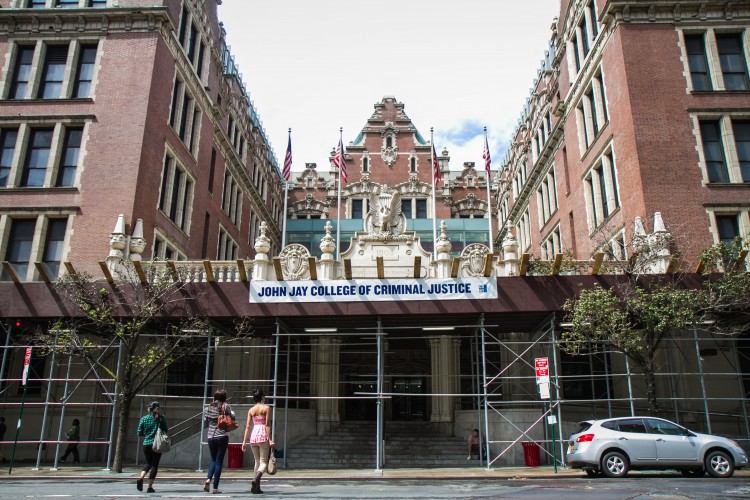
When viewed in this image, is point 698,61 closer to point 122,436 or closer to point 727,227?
point 727,227

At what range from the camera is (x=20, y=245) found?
2545 cm

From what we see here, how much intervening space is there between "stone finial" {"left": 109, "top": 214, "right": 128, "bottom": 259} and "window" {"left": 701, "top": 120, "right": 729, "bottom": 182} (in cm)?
2303

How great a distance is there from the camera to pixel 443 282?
65.5 feet

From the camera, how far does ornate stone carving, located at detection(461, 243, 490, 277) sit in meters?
21.6

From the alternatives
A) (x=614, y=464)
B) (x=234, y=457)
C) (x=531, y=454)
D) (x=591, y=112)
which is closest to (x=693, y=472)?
(x=614, y=464)

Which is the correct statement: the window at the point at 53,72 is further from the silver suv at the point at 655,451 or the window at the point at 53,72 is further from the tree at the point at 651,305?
the silver suv at the point at 655,451

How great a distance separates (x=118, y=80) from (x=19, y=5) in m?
6.29

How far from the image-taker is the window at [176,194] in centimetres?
2834

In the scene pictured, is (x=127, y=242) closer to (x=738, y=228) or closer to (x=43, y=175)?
(x=43, y=175)

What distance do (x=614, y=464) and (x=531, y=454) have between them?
210 inches

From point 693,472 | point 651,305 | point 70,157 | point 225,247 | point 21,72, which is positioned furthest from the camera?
point 225,247

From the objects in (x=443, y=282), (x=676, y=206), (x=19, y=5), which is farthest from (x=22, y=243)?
(x=676, y=206)

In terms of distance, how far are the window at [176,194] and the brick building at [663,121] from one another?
19.0m

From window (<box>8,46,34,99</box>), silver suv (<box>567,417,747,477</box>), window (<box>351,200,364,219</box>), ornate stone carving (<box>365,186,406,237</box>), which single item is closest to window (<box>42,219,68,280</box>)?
window (<box>8,46,34,99</box>)
